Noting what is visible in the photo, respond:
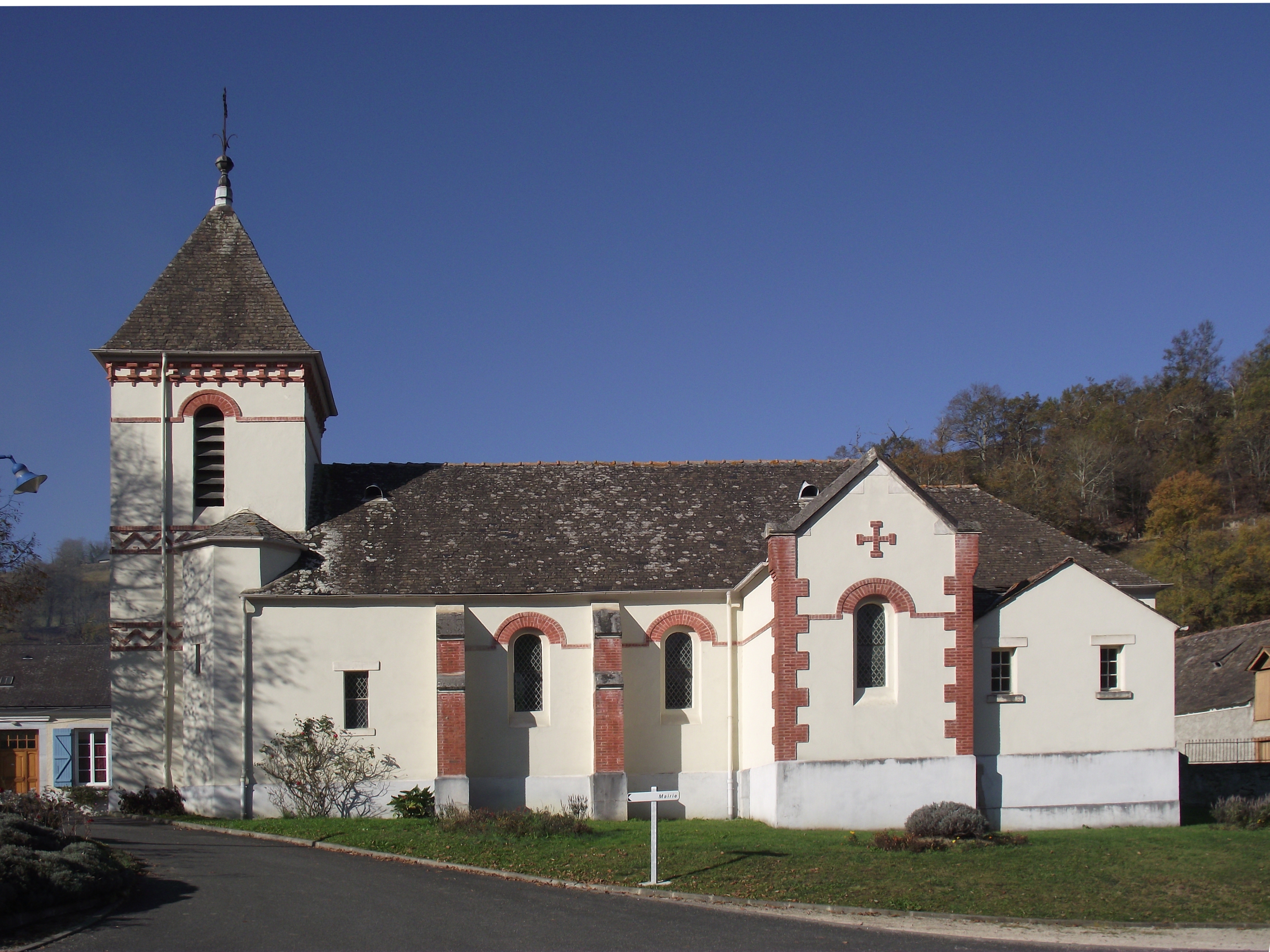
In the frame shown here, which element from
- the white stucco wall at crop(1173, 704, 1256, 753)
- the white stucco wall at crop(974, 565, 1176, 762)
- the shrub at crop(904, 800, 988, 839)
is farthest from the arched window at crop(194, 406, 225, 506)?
the white stucco wall at crop(1173, 704, 1256, 753)

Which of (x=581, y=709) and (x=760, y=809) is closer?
(x=760, y=809)

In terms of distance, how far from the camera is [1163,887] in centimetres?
1725

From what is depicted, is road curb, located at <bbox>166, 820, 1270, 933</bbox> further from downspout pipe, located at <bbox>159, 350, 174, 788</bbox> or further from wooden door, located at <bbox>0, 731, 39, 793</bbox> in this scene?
wooden door, located at <bbox>0, 731, 39, 793</bbox>

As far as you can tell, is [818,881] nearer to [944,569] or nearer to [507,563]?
[944,569]

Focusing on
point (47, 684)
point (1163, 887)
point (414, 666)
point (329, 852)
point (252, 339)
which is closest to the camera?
point (1163, 887)

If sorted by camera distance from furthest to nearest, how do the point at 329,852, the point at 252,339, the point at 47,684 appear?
the point at 47,684 → the point at 252,339 → the point at 329,852

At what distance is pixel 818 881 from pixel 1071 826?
9.18m

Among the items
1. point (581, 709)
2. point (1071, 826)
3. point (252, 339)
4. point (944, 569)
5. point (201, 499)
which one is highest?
point (252, 339)

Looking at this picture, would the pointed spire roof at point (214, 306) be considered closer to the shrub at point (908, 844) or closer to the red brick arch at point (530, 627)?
the red brick arch at point (530, 627)

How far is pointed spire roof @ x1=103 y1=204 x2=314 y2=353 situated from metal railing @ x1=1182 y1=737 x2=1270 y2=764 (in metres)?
31.6

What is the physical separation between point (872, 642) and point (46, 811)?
15600 mm

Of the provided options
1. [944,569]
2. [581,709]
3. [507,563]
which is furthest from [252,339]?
[944,569]

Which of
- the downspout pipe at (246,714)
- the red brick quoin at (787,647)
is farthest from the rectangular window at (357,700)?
the red brick quoin at (787,647)

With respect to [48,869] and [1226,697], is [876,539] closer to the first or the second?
[48,869]
